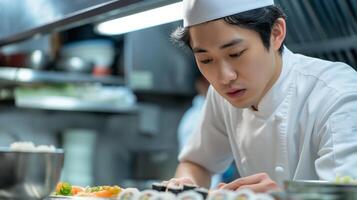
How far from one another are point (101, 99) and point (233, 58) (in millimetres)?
3017

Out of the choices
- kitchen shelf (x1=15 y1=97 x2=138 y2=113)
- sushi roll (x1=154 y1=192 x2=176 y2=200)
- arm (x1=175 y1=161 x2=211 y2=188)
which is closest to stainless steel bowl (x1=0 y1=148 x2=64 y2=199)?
sushi roll (x1=154 y1=192 x2=176 y2=200)

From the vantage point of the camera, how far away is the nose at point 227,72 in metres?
1.62

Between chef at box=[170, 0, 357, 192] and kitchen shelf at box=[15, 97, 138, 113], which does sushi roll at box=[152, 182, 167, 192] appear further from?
kitchen shelf at box=[15, 97, 138, 113]

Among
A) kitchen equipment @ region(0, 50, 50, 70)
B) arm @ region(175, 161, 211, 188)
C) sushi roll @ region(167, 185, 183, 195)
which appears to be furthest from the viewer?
kitchen equipment @ region(0, 50, 50, 70)

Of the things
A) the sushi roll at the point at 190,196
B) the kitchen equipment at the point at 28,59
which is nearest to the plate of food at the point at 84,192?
the sushi roll at the point at 190,196

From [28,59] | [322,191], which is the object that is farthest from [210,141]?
[28,59]

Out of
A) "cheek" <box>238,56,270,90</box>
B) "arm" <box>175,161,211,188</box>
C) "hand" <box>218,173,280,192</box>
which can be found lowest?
"arm" <box>175,161,211,188</box>

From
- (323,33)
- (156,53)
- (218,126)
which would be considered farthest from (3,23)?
(156,53)

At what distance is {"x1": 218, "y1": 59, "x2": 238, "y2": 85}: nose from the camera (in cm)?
162

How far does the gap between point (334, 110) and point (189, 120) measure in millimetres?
2749

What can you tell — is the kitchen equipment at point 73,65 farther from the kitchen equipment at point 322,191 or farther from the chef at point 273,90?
the kitchen equipment at point 322,191

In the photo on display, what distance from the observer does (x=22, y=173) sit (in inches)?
50.3

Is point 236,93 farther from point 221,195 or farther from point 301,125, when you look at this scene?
point 221,195

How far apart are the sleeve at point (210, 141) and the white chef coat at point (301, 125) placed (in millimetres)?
74
